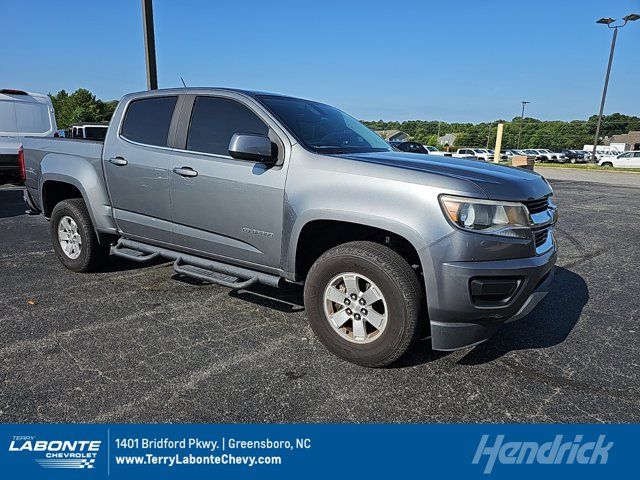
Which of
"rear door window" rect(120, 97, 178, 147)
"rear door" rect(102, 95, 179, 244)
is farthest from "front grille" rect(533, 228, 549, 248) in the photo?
"rear door window" rect(120, 97, 178, 147)

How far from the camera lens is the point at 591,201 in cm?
1255

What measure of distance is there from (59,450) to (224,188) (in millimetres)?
1998

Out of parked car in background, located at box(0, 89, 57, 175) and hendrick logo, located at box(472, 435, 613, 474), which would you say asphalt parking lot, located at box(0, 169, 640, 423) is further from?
parked car in background, located at box(0, 89, 57, 175)

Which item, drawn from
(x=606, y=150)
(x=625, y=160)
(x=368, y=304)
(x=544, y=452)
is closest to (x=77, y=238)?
(x=368, y=304)

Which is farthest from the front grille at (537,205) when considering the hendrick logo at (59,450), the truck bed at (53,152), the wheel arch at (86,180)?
the truck bed at (53,152)

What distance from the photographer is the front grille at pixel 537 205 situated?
2939mm

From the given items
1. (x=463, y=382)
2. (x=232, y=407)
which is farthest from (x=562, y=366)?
(x=232, y=407)

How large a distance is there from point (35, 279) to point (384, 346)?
3804 mm

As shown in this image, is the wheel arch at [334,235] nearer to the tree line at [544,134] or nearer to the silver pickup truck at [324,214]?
the silver pickup truck at [324,214]

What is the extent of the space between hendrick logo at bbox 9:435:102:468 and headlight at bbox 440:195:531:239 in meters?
2.22

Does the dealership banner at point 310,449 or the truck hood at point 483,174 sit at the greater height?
the truck hood at point 483,174

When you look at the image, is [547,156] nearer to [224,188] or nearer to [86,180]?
[86,180]

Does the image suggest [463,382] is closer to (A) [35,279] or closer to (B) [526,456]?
(B) [526,456]

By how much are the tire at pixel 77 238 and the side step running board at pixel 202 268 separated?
1.46ft
